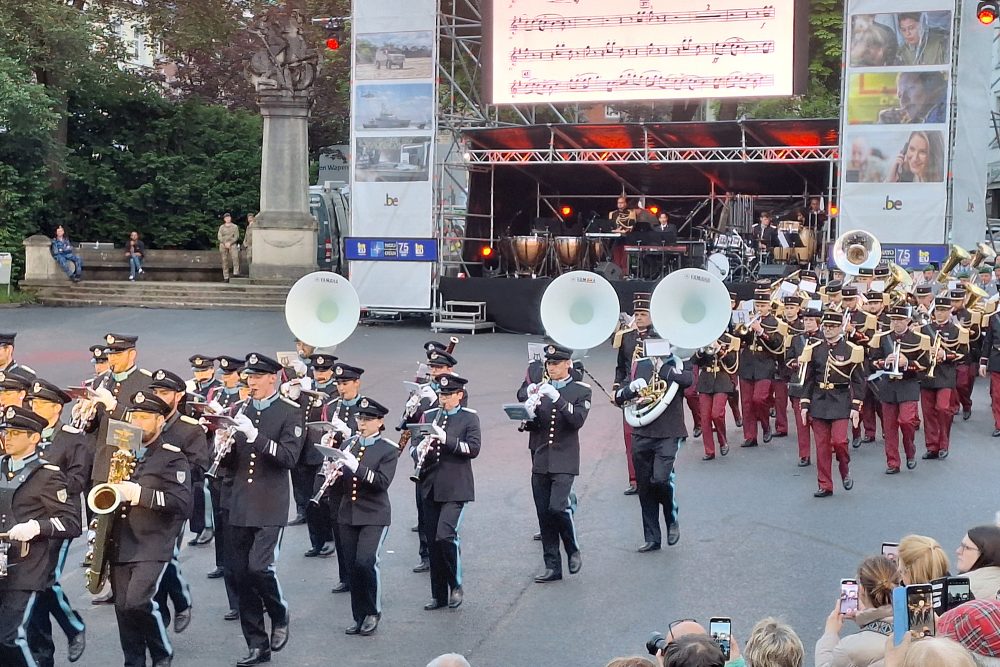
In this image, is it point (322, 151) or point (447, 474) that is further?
point (322, 151)

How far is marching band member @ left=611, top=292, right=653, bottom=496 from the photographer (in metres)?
11.5

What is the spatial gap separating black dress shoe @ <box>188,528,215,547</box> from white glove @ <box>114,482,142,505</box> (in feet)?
12.2

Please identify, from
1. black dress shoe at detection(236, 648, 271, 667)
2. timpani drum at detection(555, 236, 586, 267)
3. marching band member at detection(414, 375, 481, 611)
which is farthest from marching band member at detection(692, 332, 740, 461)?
timpani drum at detection(555, 236, 586, 267)

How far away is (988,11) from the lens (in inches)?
720

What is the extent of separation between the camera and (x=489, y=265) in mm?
25859

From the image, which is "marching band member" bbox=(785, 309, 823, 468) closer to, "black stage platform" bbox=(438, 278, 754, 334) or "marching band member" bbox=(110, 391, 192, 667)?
"marching band member" bbox=(110, 391, 192, 667)

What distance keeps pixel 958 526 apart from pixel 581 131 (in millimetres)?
13655

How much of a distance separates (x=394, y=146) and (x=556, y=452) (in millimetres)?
14850

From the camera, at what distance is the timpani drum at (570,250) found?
24.5 m

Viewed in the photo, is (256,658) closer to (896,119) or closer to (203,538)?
(203,538)

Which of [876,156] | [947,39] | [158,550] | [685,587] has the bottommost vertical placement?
[685,587]

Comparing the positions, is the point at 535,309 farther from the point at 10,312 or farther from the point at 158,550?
the point at 158,550

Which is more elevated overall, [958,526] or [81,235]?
[81,235]

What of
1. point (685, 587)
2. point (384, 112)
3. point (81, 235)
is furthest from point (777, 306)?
point (81, 235)
